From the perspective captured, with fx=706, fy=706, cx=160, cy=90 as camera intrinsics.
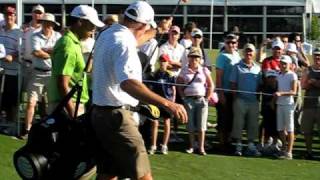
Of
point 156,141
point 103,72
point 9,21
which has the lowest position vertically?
point 156,141

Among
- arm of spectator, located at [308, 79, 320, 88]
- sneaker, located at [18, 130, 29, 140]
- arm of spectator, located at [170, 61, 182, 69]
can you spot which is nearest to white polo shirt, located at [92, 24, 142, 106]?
sneaker, located at [18, 130, 29, 140]

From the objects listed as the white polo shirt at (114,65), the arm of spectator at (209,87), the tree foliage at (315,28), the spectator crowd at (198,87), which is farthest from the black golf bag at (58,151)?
the tree foliage at (315,28)

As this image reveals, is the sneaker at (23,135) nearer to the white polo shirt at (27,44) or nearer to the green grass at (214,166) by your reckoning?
the green grass at (214,166)

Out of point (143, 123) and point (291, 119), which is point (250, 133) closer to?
point (291, 119)

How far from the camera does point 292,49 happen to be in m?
12.7

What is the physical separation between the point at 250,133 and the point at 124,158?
5.74 metres

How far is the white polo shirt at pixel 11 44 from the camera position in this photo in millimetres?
10328

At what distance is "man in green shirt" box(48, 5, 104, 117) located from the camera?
267 inches

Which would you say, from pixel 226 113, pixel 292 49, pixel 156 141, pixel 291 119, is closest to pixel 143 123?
pixel 156 141

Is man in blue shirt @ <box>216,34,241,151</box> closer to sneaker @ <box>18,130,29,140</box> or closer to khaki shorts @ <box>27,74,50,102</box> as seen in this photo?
khaki shorts @ <box>27,74,50,102</box>

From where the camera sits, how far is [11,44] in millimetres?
10352

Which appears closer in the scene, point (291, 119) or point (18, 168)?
point (18, 168)

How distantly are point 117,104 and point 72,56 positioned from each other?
4.83ft

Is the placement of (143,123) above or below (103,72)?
below
